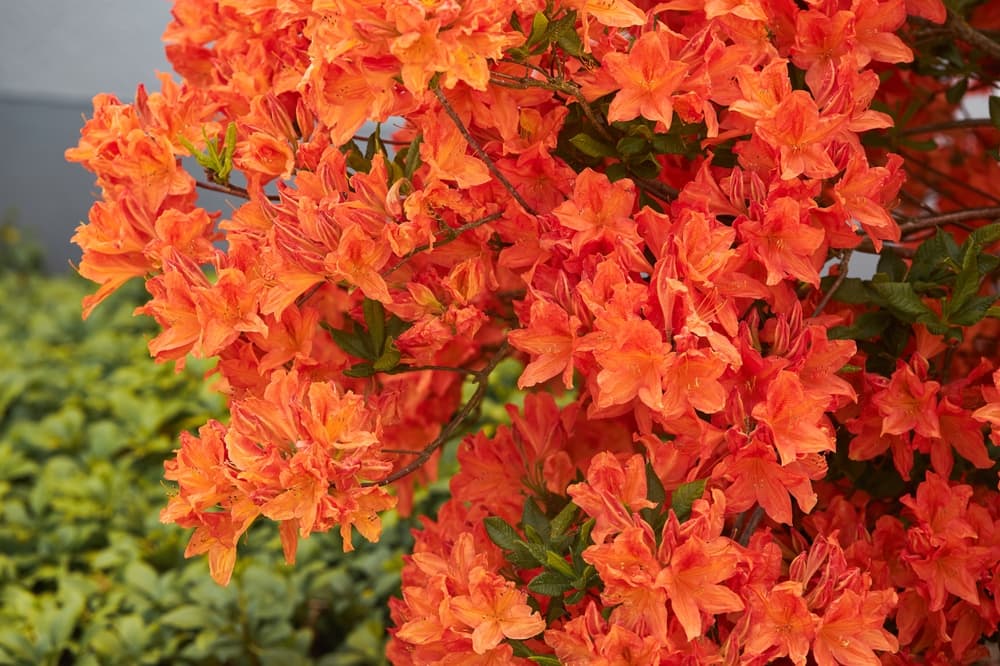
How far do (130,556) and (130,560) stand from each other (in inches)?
0.5

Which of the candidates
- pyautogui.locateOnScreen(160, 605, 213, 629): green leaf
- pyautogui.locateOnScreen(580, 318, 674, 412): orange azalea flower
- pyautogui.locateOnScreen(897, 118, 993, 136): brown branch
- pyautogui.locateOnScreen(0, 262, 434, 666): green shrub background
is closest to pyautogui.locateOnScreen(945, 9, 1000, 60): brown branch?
pyautogui.locateOnScreen(897, 118, 993, 136): brown branch

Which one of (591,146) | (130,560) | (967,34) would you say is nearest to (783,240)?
(591,146)

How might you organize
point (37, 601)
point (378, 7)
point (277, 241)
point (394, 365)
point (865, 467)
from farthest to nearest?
point (37, 601) < point (865, 467) < point (394, 365) < point (277, 241) < point (378, 7)

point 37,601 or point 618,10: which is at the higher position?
point 618,10

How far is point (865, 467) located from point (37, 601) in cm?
157

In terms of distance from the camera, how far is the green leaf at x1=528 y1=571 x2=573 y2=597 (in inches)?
34.4

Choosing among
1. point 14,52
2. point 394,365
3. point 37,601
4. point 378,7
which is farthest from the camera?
point 14,52

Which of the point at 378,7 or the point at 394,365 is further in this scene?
the point at 394,365

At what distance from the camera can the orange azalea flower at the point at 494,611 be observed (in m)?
0.85

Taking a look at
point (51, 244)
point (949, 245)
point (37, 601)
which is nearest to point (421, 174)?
point (949, 245)

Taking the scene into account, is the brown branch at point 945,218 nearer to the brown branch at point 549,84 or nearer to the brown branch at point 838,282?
the brown branch at point 838,282

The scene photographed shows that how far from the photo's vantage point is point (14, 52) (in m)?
4.71

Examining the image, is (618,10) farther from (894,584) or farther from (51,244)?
(51,244)

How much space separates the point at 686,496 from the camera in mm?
830
